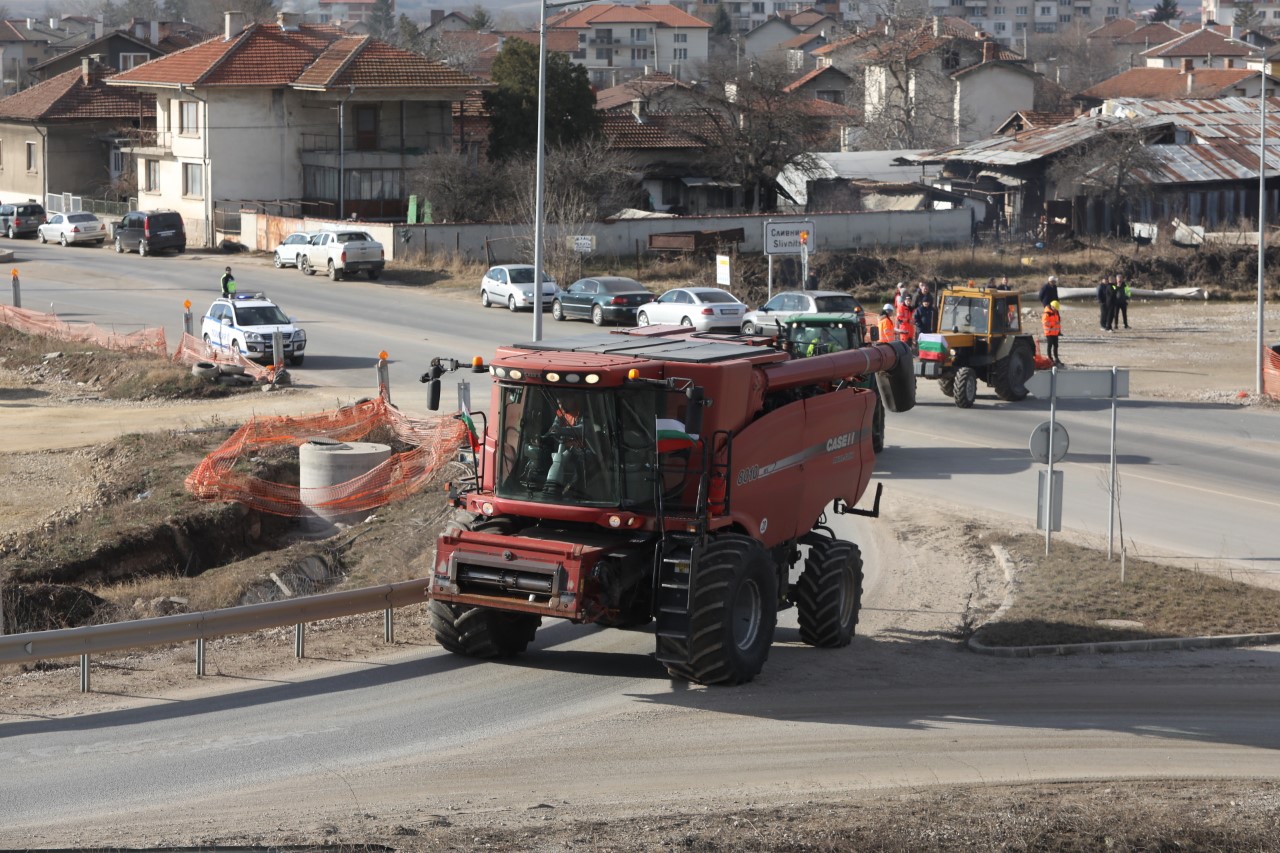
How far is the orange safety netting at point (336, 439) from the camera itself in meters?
22.6

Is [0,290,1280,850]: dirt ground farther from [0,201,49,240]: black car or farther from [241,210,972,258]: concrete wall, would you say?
[0,201,49,240]: black car

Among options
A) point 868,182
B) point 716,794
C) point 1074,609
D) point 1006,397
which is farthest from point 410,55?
point 716,794

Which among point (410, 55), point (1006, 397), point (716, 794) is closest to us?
point (716, 794)

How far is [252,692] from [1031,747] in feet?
20.3

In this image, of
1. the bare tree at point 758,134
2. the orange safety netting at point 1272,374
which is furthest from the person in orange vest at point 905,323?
the bare tree at point 758,134

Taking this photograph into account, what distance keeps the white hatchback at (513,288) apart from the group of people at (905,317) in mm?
10794

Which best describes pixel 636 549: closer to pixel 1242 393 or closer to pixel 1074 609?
pixel 1074 609

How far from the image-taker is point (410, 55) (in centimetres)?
6375

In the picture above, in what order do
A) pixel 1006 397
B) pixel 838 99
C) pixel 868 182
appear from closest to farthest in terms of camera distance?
pixel 1006 397
pixel 868 182
pixel 838 99

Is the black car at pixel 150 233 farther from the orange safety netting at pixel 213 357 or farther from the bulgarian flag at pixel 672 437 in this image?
the bulgarian flag at pixel 672 437

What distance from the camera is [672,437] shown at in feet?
39.8

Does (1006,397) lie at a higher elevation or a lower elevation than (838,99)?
lower

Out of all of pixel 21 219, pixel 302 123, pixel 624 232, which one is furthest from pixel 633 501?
pixel 21 219

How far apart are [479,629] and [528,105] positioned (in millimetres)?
56016
